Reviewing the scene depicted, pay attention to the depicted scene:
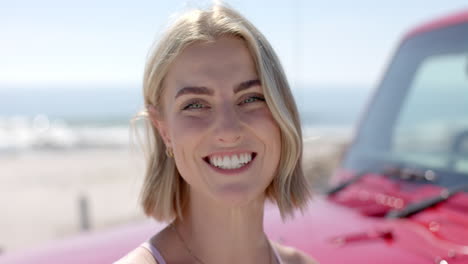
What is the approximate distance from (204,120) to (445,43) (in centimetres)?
140

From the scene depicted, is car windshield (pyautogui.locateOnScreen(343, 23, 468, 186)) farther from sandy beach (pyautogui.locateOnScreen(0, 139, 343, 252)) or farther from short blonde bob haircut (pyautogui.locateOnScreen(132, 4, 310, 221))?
sandy beach (pyautogui.locateOnScreen(0, 139, 343, 252))

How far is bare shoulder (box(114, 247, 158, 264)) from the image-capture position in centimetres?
137

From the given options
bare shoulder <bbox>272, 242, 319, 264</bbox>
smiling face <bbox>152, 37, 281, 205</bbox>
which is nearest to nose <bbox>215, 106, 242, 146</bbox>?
smiling face <bbox>152, 37, 281, 205</bbox>

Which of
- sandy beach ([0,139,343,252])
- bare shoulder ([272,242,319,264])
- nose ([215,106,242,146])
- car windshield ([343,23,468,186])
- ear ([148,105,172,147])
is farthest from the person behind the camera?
sandy beach ([0,139,343,252])

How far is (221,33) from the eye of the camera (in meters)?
1.40

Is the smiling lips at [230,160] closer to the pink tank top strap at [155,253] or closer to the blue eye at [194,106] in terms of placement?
the blue eye at [194,106]

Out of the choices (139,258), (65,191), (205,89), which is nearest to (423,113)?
(205,89)

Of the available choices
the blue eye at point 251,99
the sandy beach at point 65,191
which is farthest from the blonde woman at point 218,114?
the sandy beach at point 65,191

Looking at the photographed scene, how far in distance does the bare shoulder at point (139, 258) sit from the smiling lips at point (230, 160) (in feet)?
0.93

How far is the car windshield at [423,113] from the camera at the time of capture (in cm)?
223

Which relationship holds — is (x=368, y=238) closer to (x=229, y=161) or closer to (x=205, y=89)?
(x=229, y=161)

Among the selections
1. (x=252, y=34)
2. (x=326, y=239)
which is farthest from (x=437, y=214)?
(x=252, y=34)

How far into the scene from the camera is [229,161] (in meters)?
1.36

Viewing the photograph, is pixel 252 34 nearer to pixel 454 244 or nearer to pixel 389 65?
pixel 454 244
